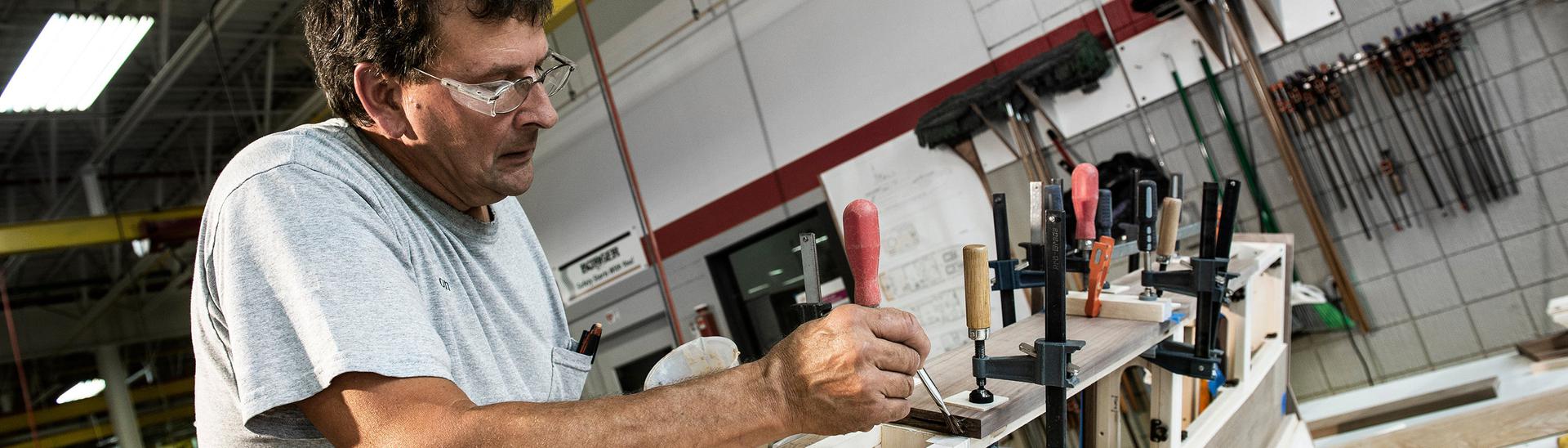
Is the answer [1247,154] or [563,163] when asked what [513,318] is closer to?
[1247,154]

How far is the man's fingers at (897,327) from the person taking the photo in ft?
2.58

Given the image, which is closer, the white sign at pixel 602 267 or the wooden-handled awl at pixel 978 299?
the wooden-handled awl at pixel 978 299

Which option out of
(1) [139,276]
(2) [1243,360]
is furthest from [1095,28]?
(1) [139,276]

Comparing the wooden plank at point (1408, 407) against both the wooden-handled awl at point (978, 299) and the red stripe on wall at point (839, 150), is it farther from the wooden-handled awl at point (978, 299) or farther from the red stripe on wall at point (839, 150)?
the wooden-handled awl at point (978, 299)

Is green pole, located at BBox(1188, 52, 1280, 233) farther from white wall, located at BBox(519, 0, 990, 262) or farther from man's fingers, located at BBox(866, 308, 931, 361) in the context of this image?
man's fingers, located at BBox(866, 308, 931, 361)

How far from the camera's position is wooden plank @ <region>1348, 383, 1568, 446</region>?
2.08 metres

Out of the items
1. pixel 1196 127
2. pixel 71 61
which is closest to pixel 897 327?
pixel 1196 127

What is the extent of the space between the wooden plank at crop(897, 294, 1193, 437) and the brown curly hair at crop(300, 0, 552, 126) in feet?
2.29

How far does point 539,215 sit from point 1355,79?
3726mm

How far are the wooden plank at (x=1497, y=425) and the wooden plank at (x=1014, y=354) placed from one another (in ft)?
4.28

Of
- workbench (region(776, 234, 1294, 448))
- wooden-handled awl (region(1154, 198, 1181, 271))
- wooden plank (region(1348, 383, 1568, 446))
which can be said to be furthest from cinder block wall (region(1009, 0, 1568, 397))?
wooden-handled awl (region(1154, 198, 1181, 271))

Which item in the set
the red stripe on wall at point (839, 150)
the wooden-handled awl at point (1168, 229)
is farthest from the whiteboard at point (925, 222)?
the wooden-handled awl at point (1168, 229)

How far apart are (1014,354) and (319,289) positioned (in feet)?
3.04

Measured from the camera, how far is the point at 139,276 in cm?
338
